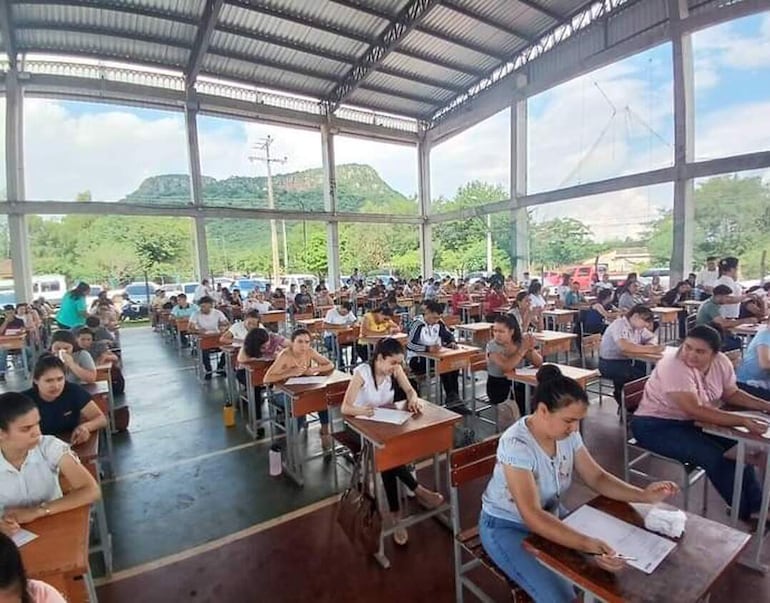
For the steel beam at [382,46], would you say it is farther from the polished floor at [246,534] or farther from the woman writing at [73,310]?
the polished floor at [246,534]

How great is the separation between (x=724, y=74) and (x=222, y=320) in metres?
11.7

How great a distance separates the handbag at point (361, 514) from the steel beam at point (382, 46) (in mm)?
10955

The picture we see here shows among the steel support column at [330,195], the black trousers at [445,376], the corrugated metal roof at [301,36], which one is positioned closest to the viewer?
the black trousers at [445,376]

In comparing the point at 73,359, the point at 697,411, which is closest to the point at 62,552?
the point at 73,359

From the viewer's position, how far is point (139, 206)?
12.3 metres

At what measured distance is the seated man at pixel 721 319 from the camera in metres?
5.42

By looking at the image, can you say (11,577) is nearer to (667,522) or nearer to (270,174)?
(667,522)

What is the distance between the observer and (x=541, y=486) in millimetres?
1737

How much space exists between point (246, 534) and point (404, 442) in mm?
1262

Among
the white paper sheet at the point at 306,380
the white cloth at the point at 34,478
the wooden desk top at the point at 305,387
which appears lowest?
the wooden desk top at the point at 305,387


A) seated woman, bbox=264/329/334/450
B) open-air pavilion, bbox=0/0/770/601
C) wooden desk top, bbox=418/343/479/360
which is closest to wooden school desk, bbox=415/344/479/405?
wooden desk top, bbox=418/343/479/360

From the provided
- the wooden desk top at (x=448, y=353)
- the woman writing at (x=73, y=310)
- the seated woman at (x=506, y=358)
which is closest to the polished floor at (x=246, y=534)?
the seated woman at (x=506, y=358)

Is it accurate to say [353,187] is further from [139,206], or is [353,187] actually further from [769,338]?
[769,338]

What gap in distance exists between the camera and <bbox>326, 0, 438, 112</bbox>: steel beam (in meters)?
10.6
